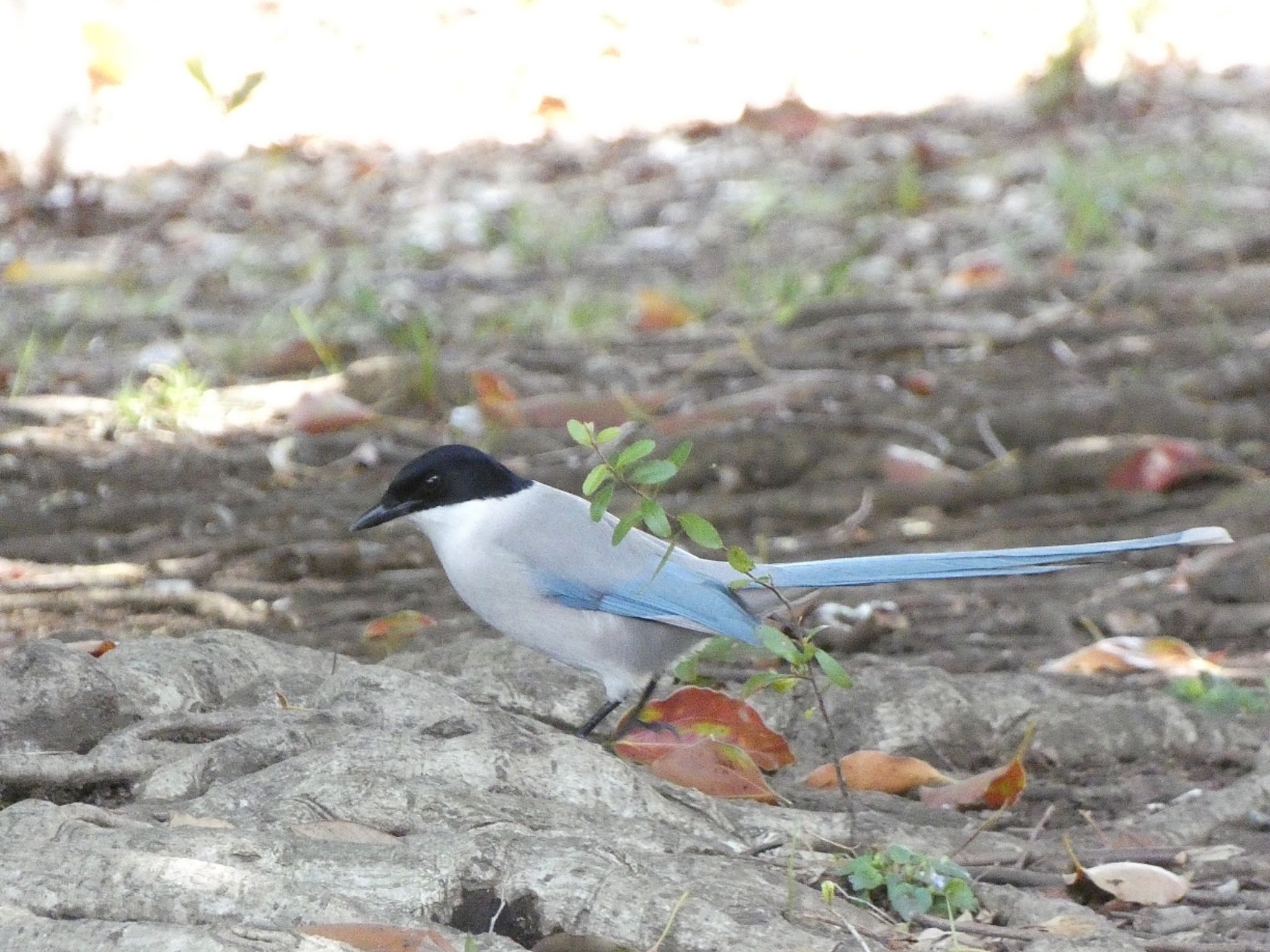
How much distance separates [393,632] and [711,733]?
1.10 m

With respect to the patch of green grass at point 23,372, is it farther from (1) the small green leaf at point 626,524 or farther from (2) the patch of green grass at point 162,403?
(1) the small green leaf at point 626,524

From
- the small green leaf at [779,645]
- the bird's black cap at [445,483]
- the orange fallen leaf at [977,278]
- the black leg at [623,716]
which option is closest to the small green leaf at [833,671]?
the small green leaf at [779,645]

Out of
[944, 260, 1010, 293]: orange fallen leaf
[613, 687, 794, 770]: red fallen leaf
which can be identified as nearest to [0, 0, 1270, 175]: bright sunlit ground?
[944, 260, 1010, 293]: orange fallen leaf

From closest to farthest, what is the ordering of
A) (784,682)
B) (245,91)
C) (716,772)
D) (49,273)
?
1. (784,682)
2. (716,772)
3. (245,91)
4. (49,273)

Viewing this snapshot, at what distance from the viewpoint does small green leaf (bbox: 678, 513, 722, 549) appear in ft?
8.41

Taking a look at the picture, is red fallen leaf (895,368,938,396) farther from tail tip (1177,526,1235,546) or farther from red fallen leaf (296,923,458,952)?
red fallen leaf (296,923,458,952)

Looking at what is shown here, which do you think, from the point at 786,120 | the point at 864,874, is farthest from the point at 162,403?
the point at 786,120

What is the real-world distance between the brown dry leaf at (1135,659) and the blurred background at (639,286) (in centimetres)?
18

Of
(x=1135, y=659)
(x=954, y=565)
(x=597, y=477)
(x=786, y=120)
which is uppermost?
(x=597, y=477)

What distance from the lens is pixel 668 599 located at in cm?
347

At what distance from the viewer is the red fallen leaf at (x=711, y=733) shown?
3.31m

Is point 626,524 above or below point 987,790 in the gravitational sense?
above

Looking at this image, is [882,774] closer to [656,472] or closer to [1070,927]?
[1070,927]

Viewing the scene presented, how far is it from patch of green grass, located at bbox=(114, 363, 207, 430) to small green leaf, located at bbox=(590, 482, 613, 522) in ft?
10.3
